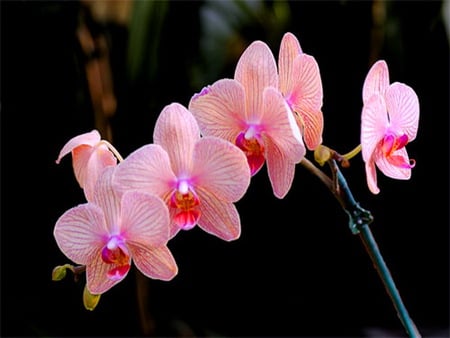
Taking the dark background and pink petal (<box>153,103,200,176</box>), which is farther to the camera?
the dark background

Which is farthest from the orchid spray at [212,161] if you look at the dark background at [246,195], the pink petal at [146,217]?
the dark background at [246,195]

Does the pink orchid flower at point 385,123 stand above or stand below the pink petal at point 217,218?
above

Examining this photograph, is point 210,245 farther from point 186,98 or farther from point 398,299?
point 398,299

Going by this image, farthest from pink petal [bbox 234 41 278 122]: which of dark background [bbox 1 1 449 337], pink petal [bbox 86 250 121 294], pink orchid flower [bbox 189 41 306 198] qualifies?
dark background [bbox 1 1 449 337]

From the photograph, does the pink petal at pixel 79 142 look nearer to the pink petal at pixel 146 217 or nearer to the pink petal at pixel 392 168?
the pink petal at pixel 146 217

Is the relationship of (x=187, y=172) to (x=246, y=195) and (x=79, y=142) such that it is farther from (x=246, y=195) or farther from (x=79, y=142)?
(x=246, y=195)

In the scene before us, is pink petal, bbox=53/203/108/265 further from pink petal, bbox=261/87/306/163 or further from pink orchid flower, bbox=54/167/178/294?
pink petal, bbox=261/87/306/163

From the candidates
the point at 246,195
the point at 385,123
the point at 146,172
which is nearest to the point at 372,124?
the point at 385,123
